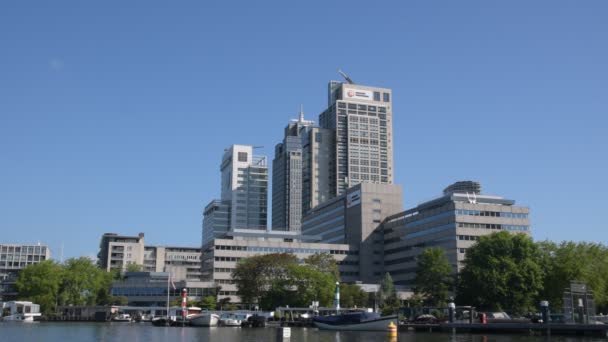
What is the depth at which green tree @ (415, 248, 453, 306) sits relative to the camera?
138m

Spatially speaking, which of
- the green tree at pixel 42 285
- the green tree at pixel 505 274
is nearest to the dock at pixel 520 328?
the green tree at pixel 505 274

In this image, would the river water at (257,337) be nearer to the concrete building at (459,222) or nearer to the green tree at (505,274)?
the green tree at (505,274)

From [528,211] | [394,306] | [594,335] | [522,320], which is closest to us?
[594,335]

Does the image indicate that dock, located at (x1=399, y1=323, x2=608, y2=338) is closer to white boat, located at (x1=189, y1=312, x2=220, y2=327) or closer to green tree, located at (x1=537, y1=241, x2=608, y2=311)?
green tree, located at (x1=537, y1=241, x2=608, y2=311)

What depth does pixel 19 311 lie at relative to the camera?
570ft

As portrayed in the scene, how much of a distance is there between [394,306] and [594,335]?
67.3 m

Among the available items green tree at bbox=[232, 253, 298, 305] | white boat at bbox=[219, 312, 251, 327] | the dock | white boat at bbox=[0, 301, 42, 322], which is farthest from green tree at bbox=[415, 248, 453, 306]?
white boat at bbox=[0, 301, 42, 322]

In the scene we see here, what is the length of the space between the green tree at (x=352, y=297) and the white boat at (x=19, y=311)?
79.8 m

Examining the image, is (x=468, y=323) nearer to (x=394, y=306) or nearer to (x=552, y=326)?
(x=552, y=326)

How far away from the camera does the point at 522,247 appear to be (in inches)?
4961

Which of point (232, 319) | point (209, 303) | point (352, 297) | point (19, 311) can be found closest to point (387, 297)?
point (352, 297)

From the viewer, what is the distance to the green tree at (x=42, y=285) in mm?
185375

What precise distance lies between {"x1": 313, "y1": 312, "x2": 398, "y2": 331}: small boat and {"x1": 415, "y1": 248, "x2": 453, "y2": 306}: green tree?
3197 centimetres

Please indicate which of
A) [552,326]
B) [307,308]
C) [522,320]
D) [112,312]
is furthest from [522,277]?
[112,312]
